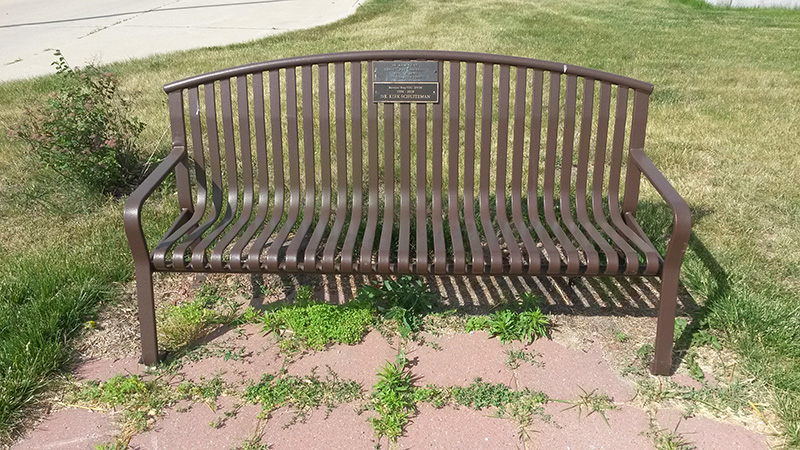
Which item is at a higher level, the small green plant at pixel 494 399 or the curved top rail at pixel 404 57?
the curved top rail at pixel 404 57

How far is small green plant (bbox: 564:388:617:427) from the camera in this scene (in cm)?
280

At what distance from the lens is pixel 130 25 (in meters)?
12.3

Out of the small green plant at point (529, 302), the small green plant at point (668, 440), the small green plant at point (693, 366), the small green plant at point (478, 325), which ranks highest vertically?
the small green plant at point (529, 302)

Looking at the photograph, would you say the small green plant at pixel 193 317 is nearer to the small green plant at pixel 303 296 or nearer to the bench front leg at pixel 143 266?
the bench front leg at pixel 143 266

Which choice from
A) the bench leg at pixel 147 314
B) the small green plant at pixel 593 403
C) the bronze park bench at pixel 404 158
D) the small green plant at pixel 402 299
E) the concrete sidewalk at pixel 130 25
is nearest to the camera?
the small green plant at pixel 593 403

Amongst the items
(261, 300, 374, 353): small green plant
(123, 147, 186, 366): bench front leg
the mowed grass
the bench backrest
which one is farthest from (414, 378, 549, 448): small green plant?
(123, 147, 186, 366): bench front leg

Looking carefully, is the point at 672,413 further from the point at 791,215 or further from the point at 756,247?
the point at 791,215

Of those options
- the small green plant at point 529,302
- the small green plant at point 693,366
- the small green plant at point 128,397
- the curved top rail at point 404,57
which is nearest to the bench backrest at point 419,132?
the curved top rail at point 404,57

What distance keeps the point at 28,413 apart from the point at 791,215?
4.48m

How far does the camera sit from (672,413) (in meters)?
2.78

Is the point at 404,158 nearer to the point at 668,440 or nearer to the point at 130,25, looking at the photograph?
the point at 668,440

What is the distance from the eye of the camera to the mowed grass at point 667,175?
3.13 m

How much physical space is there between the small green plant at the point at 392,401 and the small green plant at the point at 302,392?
103mm

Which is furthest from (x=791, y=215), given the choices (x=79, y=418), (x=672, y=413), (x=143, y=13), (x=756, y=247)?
(x=143, y=13)
